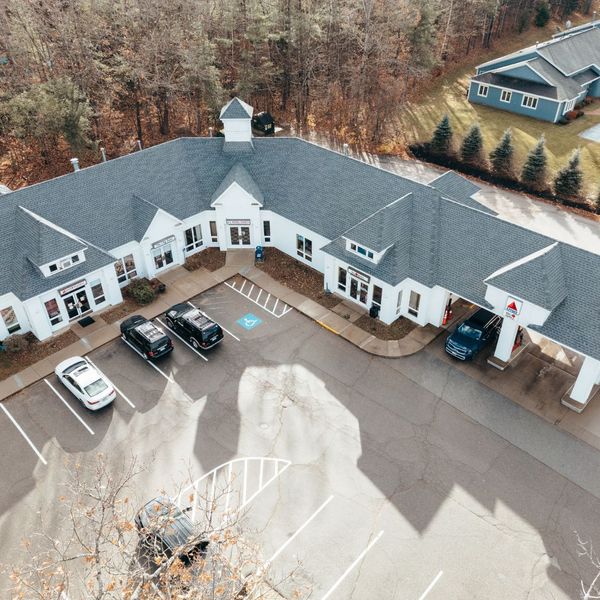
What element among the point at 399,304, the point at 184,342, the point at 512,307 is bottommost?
the point at 184,342

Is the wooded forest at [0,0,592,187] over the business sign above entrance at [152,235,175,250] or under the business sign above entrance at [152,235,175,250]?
over

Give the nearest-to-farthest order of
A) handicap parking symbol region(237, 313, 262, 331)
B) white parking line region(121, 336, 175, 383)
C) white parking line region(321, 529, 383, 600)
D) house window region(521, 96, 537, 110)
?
1. white parking line region(321, 529, 383, 600)
2. white parking line region(121, 336, 175, 383)
3. handicap parking symbol region(237, 313, 262, 331)
4. house window region(521, 96, 537, 110)

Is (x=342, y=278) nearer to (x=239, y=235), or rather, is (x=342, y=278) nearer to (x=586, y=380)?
(x=239, y=235)

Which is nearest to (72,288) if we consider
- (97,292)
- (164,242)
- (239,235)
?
(97,292)

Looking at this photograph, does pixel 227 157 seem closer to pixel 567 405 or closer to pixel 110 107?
pixel 110 107

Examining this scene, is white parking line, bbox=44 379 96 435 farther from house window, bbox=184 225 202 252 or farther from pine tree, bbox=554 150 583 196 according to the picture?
pine tree, bbox=554 150 583 196

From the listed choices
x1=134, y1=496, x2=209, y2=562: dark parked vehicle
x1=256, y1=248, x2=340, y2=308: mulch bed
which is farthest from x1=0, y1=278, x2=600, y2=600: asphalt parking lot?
x1=256, y1=248, x2=340, y2=308: mulch bed
